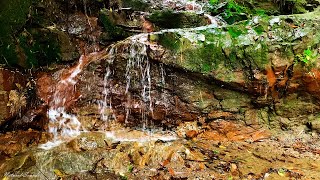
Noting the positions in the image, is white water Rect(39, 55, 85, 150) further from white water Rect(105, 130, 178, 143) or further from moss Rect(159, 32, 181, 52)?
moss Rect(159, 32, 181, 52)

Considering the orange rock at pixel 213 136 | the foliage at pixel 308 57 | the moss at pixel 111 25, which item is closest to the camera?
the foliage at pixel 308 57

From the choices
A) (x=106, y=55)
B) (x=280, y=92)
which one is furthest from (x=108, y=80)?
(x=280, y=92)

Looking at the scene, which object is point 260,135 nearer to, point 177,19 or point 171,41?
point 171,41

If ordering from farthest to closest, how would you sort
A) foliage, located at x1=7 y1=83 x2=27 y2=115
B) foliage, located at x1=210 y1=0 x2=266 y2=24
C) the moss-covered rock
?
1. the moss-covered rock
2. foliage, located at x1=210 y1=0 x2=266 y2=24
3. foliage, located at x1=7 y1=83 x2=27 y2=115

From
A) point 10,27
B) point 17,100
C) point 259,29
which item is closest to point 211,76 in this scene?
point 259,29

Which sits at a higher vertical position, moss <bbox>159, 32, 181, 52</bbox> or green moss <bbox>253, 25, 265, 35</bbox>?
green moss <bbox>253, 25, 265, 35</bbox>

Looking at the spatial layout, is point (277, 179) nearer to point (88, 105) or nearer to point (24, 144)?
point (88, 105)

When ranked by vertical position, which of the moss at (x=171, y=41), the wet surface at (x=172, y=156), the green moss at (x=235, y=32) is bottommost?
the wet surface at (x=172, y=156)

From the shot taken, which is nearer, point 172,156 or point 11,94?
point 172,156

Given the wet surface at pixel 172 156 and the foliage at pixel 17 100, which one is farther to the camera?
the foliage at pixel 17 100

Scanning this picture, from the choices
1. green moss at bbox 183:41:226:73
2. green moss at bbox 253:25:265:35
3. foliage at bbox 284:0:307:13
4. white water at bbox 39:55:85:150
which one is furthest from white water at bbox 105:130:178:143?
foliage at bbox 284:0:307:13

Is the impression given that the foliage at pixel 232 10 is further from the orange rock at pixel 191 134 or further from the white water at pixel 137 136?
the white water at pixel 137 136

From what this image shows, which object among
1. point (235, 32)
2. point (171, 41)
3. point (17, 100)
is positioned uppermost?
point (235, 32)

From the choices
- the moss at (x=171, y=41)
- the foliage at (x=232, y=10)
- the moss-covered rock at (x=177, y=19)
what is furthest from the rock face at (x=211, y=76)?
the moss-covered rock at (x=177, y=19)
